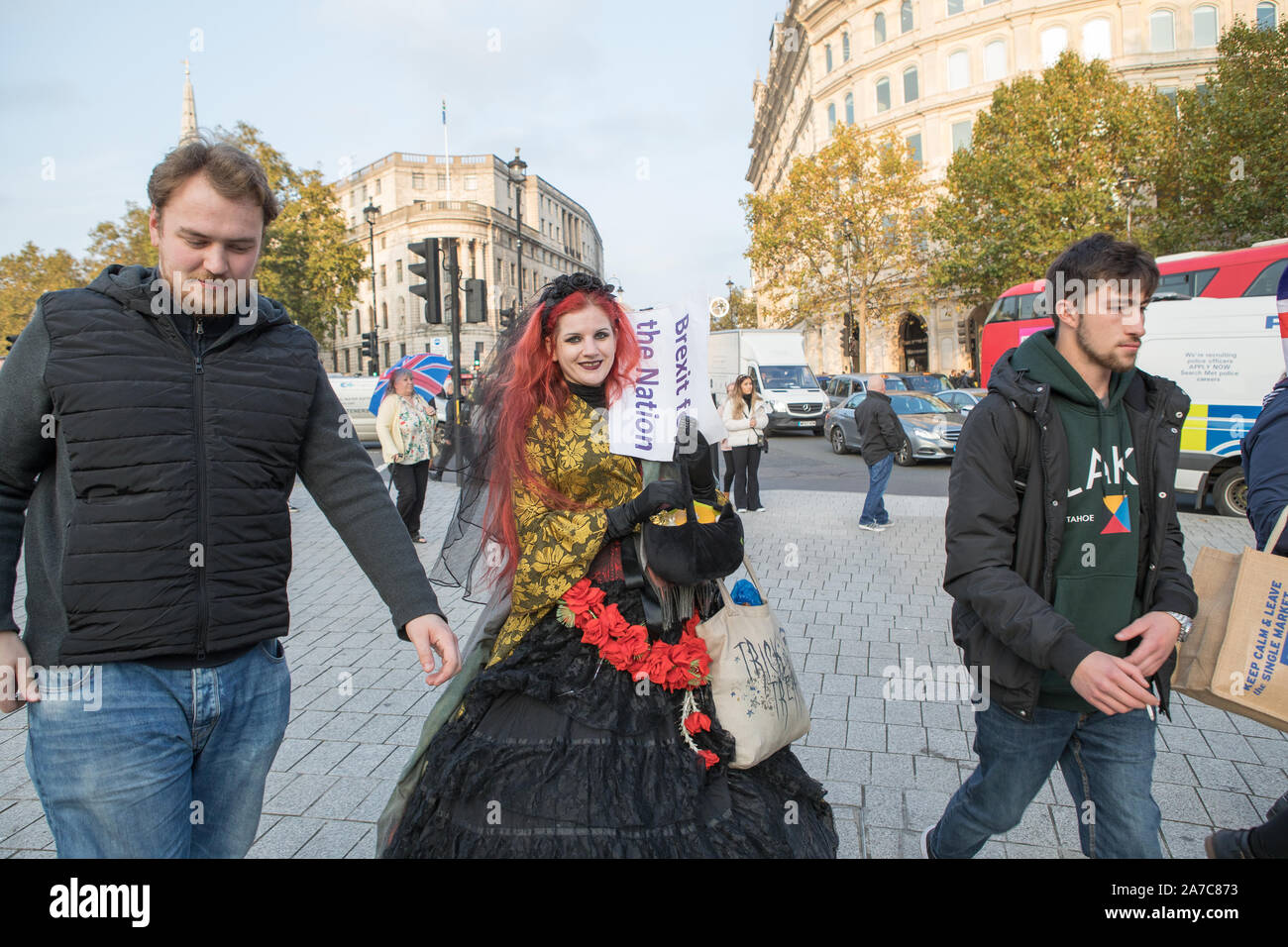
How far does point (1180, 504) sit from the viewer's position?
1154 cm

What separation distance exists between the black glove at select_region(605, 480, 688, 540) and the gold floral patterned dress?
0.04m

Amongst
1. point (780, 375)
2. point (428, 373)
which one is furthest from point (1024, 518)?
point (780, 375)

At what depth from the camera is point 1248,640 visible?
2070 millimetres

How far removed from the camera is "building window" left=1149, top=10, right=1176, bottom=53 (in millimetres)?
40188

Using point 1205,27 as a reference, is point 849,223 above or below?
below

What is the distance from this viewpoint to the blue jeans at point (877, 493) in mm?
9688

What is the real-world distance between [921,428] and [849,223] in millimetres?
22290

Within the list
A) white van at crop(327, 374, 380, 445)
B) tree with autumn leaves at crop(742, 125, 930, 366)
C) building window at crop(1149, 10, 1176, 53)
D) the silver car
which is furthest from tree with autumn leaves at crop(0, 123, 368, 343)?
building window at crop(1149, 10, 1176, 53)

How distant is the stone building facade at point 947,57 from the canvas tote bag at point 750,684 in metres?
38.0

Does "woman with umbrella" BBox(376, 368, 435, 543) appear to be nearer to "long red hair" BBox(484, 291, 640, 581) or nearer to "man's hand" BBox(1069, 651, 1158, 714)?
"long red hair" BBox(484, 291, 640, 581)

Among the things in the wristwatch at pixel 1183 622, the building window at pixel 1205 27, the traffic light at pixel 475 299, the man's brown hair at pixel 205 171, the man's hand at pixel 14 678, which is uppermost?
the building window at pixel 1205 27

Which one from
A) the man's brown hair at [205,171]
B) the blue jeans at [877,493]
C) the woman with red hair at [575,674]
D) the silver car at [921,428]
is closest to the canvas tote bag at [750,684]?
the woman with red hair at [575,674]

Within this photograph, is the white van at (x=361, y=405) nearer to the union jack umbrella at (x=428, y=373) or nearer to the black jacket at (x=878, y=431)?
the union jack umbrella at (x=428, y=373)

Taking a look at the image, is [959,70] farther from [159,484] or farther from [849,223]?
[159,484]
